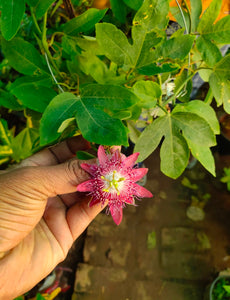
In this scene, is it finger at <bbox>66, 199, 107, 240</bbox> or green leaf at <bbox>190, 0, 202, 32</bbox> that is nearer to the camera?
green leaf at <bbox>190, 0, 202, 32</bbox>

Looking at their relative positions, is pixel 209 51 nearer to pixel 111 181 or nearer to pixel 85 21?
pixel 85 21

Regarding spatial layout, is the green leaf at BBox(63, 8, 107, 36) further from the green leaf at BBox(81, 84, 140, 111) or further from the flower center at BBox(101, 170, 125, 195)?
the flower center at BBox(101, 170, 125, 195)

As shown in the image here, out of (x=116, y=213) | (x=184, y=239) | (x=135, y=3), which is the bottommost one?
(x=184, y=239)

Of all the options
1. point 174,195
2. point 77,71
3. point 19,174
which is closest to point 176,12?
point 77,71

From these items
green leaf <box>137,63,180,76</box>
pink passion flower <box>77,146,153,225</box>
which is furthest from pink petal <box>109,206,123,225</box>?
green leaf <box>137,63,180,76</box>

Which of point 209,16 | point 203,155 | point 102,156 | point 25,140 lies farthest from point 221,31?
point 25,140

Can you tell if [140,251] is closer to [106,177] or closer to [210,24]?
[106,177]
